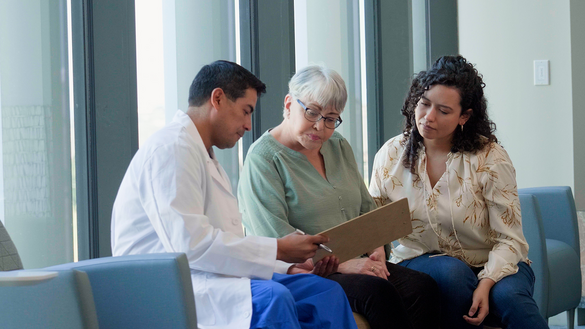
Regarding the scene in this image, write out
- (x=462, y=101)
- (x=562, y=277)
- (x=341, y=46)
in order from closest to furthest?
(x=462, y=101) < (x=562, y=277) < (x=341, y=46)

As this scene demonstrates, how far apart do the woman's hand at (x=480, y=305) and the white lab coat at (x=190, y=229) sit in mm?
734

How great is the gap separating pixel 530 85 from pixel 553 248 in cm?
112

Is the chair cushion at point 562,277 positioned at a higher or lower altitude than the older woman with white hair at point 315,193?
lower

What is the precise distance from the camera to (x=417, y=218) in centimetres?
209

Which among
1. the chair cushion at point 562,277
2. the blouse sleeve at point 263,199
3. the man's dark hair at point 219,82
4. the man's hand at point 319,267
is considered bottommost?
the chair cushion at point 562,277

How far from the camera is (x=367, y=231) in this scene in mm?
1736

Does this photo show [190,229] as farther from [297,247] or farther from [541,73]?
[541,73]

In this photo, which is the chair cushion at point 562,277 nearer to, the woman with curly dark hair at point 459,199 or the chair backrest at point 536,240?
the chair backrest at point 536,240

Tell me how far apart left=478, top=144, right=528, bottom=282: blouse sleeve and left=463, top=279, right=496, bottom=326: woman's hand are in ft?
0.18

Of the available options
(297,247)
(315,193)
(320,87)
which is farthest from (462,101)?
(297,247)

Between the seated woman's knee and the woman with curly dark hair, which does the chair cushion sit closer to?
the woman with curly dark hair

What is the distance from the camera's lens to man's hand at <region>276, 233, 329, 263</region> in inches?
61.9

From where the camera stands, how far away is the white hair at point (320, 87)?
1955 millimetres

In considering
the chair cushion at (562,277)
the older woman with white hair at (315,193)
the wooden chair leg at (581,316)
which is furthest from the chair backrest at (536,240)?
the wooden chair leg at (581,316)
